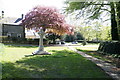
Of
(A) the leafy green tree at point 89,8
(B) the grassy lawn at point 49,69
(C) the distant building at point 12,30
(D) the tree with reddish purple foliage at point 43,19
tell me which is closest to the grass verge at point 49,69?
(B) the grassy lawn at point 49,69

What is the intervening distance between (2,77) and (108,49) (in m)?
11.7

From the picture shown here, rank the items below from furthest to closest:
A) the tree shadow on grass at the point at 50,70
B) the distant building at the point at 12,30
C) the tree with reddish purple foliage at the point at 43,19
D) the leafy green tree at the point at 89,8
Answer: the distant building at the point at 12,30 < the leafy green tree at the point at 89,8 < the tree with reddish purple foliage at the point at 43,19 < the tree shadow on grass at the point at 50,70

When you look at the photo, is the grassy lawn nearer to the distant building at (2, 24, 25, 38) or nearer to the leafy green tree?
the leafy green tree

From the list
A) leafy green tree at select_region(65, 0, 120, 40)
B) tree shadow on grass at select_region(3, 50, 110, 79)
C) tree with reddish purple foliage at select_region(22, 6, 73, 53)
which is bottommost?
tree shadow on grass at select_region(3, 50, 110, 79)

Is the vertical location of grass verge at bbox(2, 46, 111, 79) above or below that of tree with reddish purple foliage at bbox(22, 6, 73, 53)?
below

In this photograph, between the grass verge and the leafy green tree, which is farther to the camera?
the leafy green tree

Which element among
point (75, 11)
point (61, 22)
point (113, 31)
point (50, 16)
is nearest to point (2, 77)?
point (50, 16)

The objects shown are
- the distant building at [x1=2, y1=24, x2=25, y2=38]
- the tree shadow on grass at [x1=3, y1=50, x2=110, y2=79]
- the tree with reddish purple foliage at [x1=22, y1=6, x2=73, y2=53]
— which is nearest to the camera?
the tree shadow on grass at [x1=3, y1=50, x2=110, y2=79]

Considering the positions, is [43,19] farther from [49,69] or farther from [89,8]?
[49,69]

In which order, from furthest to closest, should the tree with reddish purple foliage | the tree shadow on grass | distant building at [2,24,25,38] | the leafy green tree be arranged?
distant building at [2,24,25,38] → the leafy green tree → the tree with reddish purple foliage → the tree shadow on grass

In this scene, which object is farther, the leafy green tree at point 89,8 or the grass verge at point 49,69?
the leafy green tree at point 89,8

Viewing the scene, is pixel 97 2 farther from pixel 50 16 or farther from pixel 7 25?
pixel 7 25

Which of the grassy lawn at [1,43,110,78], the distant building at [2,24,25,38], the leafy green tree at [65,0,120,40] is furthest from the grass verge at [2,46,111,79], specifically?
the distant building at [2,24,25,38]

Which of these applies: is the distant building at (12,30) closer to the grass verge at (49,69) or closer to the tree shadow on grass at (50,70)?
→ the grass verge at (49,69)
